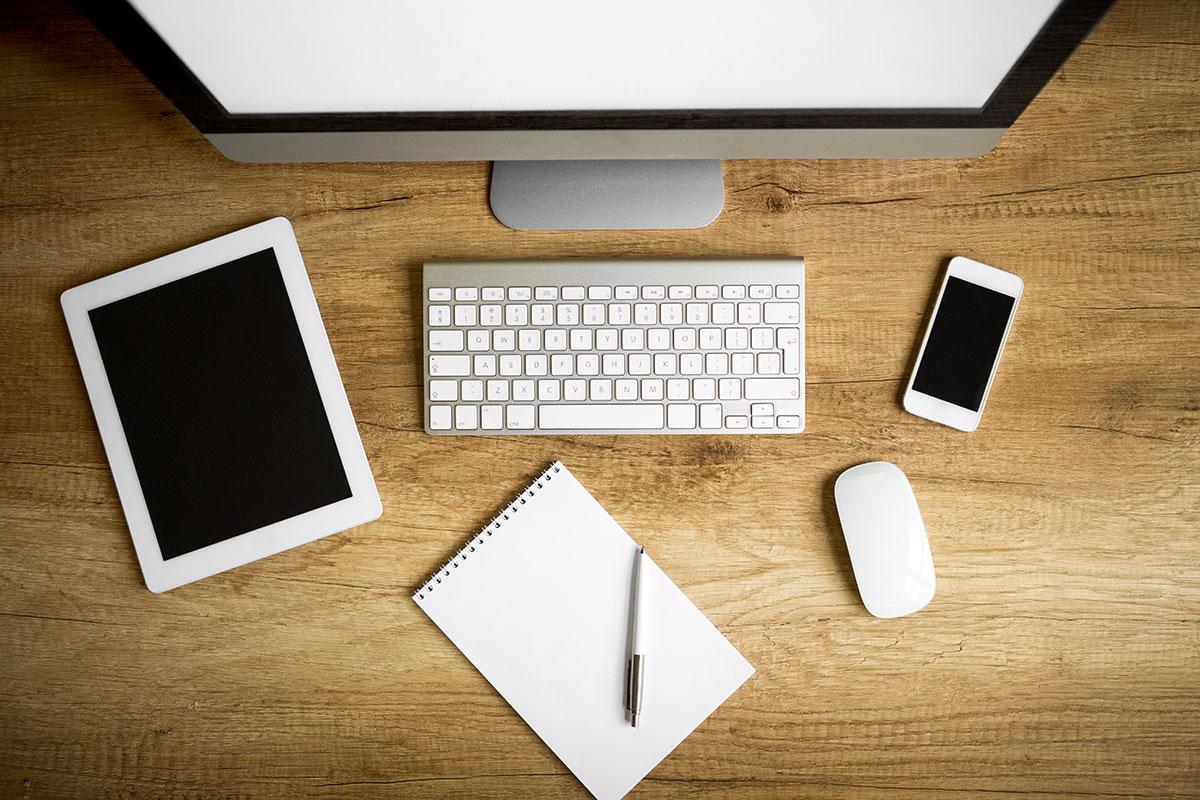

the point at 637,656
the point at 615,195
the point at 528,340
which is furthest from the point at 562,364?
the point at 637,656

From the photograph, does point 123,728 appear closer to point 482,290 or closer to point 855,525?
point 482,290

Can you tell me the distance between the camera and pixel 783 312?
68 centimetres

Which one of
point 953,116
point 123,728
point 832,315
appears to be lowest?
point 123,728

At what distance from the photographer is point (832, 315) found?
701 millimetres

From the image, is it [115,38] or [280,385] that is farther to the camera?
[280,385]

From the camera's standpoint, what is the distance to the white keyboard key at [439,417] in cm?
68

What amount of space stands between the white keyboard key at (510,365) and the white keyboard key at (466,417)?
0.13 feet

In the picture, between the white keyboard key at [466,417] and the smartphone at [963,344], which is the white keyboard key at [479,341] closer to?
the white keyboard key at [466,417]

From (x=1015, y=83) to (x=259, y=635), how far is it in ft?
2.44

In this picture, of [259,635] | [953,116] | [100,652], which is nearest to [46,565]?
[100,652]

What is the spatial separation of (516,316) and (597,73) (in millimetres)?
219

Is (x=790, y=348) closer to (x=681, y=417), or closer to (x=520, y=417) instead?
(x=681, y=417)

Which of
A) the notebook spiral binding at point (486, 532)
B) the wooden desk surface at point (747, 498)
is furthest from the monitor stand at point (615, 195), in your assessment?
the notebook spiral binding at point (486, 532)

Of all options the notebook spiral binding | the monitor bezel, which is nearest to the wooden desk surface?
the notebook spiral binding
